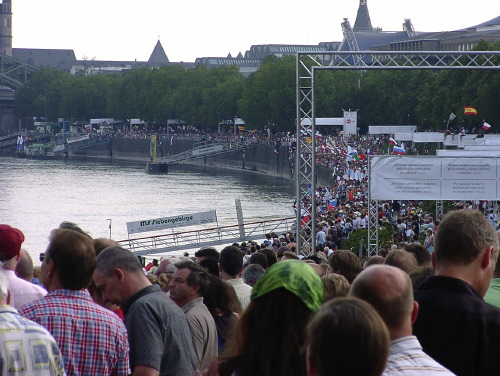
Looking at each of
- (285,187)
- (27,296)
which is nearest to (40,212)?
(285,187)

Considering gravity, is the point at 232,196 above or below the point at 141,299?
below

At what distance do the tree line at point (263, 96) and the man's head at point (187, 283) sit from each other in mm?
41875

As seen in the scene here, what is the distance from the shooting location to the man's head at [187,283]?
4.82 m

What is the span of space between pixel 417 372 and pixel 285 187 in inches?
2241

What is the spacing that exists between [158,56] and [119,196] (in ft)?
402

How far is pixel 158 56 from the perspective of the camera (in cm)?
17362

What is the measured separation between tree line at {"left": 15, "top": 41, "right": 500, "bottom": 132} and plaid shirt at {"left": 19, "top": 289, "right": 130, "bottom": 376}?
4307 cm

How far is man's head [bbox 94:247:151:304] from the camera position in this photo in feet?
13.9

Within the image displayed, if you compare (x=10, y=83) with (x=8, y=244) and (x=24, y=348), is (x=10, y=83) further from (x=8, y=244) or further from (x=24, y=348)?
(x=24, y=348)

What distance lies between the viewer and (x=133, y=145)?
92.8 metres

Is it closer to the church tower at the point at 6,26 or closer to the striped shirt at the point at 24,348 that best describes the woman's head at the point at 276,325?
the striped shirt at the point at 24,348

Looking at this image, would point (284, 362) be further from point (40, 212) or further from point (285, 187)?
point (285, 187)

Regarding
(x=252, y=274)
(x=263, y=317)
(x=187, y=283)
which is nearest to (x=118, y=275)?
(x=187, y=283)

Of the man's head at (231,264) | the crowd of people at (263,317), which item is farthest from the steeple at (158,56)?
the crowd of people at (263,317)
